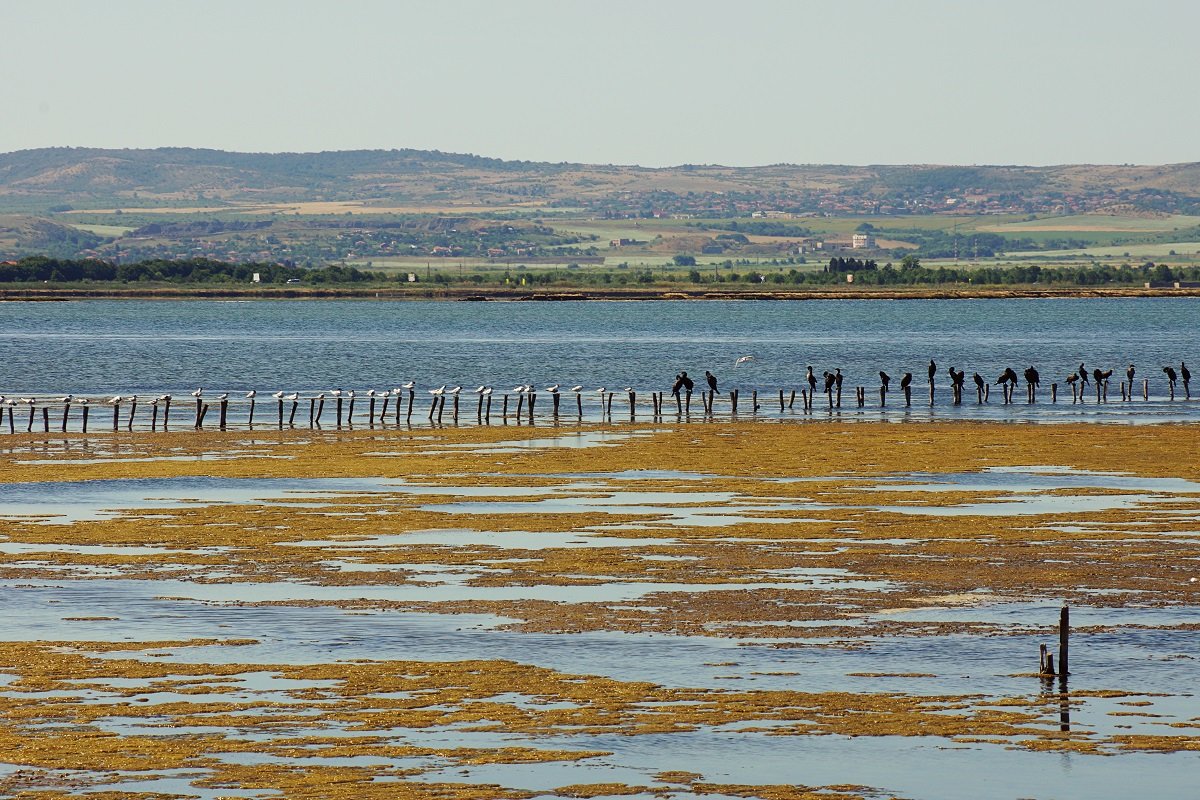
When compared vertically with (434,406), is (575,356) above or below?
below

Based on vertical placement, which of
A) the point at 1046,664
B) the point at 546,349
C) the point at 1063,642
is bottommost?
the point at 546,349

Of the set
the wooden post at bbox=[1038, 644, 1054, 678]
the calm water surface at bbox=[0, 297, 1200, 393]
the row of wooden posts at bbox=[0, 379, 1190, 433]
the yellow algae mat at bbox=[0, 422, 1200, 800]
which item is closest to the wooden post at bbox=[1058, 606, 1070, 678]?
the wooden post at bbox=[1038, 644, 1054, 678]

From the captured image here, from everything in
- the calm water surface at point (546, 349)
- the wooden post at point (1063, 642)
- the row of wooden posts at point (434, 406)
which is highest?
the wooden post at point (1063, 642)

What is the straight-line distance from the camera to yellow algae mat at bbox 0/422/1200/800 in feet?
64.6

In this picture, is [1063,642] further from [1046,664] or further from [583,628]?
[583,628]

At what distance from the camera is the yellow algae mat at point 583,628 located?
19.7m

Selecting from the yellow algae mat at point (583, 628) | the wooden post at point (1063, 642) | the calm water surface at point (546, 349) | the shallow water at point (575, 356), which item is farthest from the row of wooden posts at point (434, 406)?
the wooden post at point (1063, 642)

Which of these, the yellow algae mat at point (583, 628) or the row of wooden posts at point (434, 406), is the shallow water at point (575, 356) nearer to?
the row of wooden posts at point (434, 406)

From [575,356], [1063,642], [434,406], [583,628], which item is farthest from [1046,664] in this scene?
[575,356]

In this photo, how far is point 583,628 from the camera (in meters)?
26.0

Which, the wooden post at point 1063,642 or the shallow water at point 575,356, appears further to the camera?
the shallow water at point 575,356

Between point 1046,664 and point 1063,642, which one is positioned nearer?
point 1063,642

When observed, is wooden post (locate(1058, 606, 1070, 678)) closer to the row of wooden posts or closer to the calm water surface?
the row of wooden posts

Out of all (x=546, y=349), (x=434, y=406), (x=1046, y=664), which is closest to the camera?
(x=1046, y=664)
